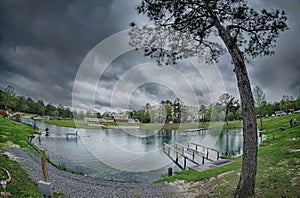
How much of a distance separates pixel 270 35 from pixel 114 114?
127 feet

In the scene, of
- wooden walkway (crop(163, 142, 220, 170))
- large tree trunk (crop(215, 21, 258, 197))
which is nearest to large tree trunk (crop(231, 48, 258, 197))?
large tree trunk (crop(215, 21, 258, 197))

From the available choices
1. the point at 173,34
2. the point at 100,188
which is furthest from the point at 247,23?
the point at 100,188

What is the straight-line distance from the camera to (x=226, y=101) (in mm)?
51094

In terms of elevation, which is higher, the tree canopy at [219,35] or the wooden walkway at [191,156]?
the tree canopy at [219,35]

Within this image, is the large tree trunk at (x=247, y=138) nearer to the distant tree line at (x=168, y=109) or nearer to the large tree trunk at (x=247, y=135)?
the large tree trunk at (x=247, y=135)

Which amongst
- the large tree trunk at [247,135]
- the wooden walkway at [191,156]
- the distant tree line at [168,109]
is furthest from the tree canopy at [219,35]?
the distant tree line at [168,109]

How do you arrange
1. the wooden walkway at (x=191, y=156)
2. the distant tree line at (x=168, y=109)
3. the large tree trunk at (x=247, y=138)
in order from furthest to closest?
the distant tree line at (x=168, y=109) → the wooden walkway at (x=191, y=156) → the large tree trunk at (x=247, y=138)

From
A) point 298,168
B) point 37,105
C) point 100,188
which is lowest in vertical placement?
point 100,188

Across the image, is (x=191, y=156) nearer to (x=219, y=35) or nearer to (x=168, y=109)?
(x=219, y=35)

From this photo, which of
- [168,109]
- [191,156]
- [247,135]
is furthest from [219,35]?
[168,109]

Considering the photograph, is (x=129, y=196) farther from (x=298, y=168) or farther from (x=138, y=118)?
(x=138, y=118)

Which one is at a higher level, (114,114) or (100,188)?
(114,114)

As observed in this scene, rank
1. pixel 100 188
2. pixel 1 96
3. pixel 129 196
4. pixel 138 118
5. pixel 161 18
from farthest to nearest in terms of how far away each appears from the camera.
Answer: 1. pixel 138 118
2. pixel 1 96
3. pixel 100 188
4. pixel 129 196
5. pixel 161 18

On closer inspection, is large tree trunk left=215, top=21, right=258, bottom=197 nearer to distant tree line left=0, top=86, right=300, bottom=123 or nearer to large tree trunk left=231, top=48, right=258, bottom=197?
large tree trunk left=231, top=48, right=258, bottom=197
